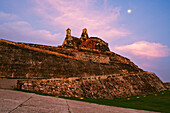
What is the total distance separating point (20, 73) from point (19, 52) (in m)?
2.51

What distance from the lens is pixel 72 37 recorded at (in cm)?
3525

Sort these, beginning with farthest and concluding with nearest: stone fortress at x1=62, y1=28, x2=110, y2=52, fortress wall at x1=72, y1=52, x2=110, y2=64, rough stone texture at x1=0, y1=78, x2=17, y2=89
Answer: stone fortress at x1=62, y1=28, x2=110, y2=52 → fortress wall at x1=72, y1=52, x2=110, y2=64 → rough stone texture at x1=0, y1=78, x2=17, y2=89

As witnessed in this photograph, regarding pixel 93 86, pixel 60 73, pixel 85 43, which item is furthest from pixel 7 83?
pixel 85 43

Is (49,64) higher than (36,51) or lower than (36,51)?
lower

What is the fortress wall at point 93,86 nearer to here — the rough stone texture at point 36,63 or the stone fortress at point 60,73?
the stone fortress at point 60,73

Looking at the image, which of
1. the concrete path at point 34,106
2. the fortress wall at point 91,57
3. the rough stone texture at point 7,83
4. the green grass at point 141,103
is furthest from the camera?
the fortress wall at point 91,57

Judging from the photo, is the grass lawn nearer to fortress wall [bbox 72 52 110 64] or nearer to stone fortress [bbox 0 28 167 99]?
stone fortress [bbox 0 28 167 99]

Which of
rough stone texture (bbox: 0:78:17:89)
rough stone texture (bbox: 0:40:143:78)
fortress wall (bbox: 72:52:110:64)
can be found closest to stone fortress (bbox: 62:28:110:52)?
fortress wall (bbox: 72:52:110:64)

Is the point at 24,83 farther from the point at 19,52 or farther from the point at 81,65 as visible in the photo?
the point at 81,65

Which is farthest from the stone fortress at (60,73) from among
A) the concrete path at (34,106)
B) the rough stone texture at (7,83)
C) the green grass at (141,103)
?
the concrete path at (34,106)

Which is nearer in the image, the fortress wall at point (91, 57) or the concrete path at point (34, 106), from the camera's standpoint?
the concrete path at point (34, 106)

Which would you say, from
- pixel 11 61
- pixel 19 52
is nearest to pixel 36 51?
pixel 19 52

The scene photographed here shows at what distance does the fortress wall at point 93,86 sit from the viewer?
1012 cm

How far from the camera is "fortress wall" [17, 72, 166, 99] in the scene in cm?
1012
